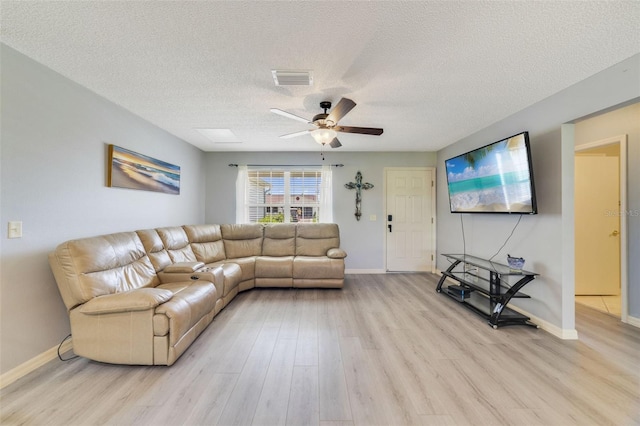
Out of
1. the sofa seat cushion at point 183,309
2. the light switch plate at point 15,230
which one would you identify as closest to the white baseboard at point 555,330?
the sofa seat cushion at point 183,309

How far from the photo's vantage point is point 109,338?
1.86 metres

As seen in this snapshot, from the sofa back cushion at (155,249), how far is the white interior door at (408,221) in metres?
3.79

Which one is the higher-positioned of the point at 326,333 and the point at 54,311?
the point at 54,311

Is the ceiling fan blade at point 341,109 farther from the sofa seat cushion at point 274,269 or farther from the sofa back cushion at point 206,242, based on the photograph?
the sofa back cushion at point 206,242

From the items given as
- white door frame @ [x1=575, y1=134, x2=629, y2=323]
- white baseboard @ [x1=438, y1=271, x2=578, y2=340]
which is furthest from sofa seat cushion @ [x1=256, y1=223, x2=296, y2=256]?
white door frame @ [x1=575, y1=134, x2=629, y2=323]

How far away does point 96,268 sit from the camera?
6.58ft

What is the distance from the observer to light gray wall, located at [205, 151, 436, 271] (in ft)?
15.6

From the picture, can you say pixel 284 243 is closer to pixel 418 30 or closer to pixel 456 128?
pixel 456 128

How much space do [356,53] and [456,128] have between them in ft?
7.82

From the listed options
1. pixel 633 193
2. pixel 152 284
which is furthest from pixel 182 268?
pixel 633 193

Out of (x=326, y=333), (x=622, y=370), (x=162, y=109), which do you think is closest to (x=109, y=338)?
(x=326, y=333)

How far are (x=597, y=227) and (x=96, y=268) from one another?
5965mm

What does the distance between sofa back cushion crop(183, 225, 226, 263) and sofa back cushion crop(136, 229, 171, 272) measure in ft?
2.29

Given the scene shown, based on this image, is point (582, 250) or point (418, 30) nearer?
point (418, 30)
